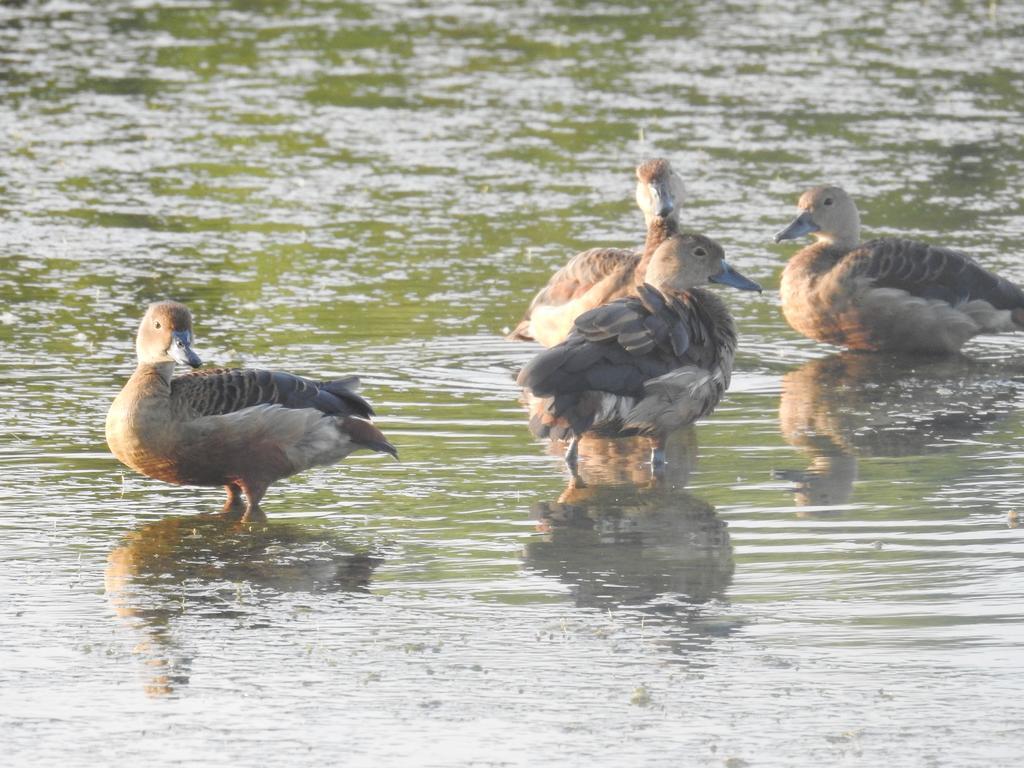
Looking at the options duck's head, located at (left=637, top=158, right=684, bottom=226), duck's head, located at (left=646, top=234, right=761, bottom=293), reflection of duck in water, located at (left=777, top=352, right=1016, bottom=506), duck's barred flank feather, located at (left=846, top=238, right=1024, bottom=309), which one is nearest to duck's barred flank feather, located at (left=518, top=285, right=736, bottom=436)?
duck's head, located at (left=646, top=234, right=761, bottom=293)

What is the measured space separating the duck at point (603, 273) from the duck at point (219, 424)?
112 inches

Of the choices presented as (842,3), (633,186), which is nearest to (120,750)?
(633,186)

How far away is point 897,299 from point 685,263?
2.51 metres

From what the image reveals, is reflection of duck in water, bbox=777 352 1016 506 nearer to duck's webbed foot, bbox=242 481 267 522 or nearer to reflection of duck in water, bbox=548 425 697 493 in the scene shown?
reflection of duck in water, bbox=548 425 697 493

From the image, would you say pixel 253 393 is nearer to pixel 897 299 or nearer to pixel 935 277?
pixel 897 299

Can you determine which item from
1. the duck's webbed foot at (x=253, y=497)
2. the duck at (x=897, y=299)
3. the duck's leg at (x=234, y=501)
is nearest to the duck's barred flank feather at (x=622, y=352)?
the duck's webbed foot at (x=253, y=497)

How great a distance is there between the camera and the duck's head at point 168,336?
29.8ft

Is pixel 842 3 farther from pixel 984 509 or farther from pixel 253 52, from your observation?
pixel 984 509

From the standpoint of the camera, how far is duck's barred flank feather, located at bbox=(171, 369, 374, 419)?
920 cm

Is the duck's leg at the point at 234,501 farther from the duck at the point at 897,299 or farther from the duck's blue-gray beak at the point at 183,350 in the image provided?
the duck at the point at 897,299

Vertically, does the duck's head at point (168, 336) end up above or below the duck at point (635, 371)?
above

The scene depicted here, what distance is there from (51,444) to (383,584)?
299 centimetres

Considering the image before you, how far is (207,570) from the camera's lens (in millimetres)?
8320

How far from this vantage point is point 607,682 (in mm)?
6828
